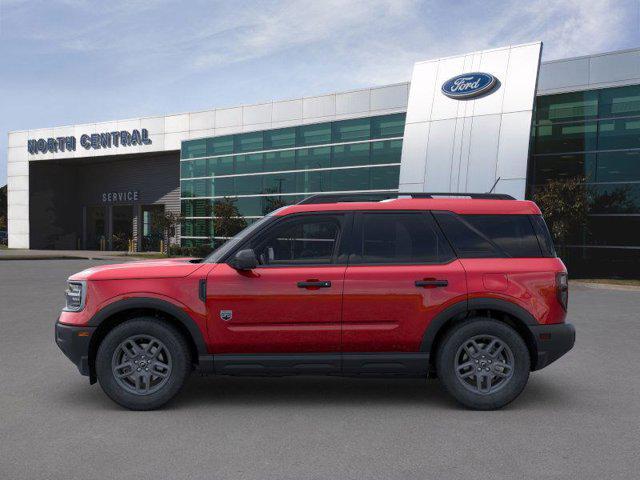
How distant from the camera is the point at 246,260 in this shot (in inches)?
208

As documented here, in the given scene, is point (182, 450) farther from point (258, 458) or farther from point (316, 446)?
point (316, 446)

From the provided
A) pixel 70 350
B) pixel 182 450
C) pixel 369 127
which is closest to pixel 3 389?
pixel 70 350

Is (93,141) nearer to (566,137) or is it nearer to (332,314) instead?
(566,137)

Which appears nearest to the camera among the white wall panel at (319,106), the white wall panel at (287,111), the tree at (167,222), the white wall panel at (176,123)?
the white wall panel at (319,106)

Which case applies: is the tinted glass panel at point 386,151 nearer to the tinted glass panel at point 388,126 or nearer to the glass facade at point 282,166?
the glass facade at point 282,166

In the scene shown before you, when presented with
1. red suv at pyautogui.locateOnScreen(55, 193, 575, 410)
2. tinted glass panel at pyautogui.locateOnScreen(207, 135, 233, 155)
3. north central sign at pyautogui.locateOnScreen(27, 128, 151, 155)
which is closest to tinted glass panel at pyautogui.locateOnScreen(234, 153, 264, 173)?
tinted glass panel at pyautogui.locateOnScreen(207, 135, 233, 155)

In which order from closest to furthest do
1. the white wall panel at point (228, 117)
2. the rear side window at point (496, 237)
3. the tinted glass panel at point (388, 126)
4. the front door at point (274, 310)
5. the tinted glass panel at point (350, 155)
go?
the front door at point (274, 310) → the rear side window at point (496, 237) → the tinted glass panel at point (388, 126) → the tinted glass panel at point (350, 155) → the white wall panel at point (228, 117)

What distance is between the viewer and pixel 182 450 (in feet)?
14.6

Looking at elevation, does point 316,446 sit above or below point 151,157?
below

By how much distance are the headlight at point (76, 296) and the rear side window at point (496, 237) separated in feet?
10.6

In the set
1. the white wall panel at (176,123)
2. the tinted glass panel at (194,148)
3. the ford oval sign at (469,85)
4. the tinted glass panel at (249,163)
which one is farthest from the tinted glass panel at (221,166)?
the ford oval sign at (469,85)

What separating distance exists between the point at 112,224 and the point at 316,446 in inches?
1854

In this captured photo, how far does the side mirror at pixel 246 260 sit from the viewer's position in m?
5.29

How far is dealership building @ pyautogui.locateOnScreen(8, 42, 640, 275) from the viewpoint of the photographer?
923 inches
